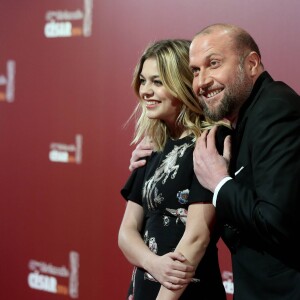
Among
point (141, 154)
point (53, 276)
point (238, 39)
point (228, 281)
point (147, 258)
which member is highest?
point (238, 39)

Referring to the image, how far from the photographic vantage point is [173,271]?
5.34 ft

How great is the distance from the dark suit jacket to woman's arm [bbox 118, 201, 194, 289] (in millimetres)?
176

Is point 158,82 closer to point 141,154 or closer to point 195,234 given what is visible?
point 141,154

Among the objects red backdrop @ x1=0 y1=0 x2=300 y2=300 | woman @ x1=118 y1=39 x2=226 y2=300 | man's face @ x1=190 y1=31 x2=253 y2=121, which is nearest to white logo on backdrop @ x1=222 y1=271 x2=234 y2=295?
red backdrop @ x1=0 y1=0 x2=300 y2=300

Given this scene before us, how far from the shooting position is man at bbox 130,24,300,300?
1273 millimetres

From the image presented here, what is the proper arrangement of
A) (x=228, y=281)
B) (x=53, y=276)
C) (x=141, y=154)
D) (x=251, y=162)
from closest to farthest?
(x=251, y=162) < (x=141, y=154) < (x=228, y=281) < (x=53, y=276)

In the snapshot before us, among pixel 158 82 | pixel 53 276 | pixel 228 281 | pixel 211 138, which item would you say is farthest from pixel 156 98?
pixel 53 276

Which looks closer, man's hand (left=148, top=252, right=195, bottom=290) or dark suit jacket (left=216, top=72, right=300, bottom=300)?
dark suit jacket (left=216, top=72, right=300, bottom=300)

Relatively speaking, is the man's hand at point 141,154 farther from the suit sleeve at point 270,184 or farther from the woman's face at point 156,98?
the suit sleeve at point 270,184

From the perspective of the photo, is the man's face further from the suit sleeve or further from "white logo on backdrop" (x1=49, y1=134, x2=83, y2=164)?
"white logo on backdrop" (x1=49, y1=134, x2=83, y2=164)

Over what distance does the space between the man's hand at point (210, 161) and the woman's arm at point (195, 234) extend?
0.15m

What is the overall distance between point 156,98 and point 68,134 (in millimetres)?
1480

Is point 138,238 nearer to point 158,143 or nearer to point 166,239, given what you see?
point 166,239

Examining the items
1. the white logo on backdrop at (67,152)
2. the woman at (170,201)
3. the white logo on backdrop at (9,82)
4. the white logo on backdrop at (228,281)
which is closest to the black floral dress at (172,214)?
the woman at (170,201)
